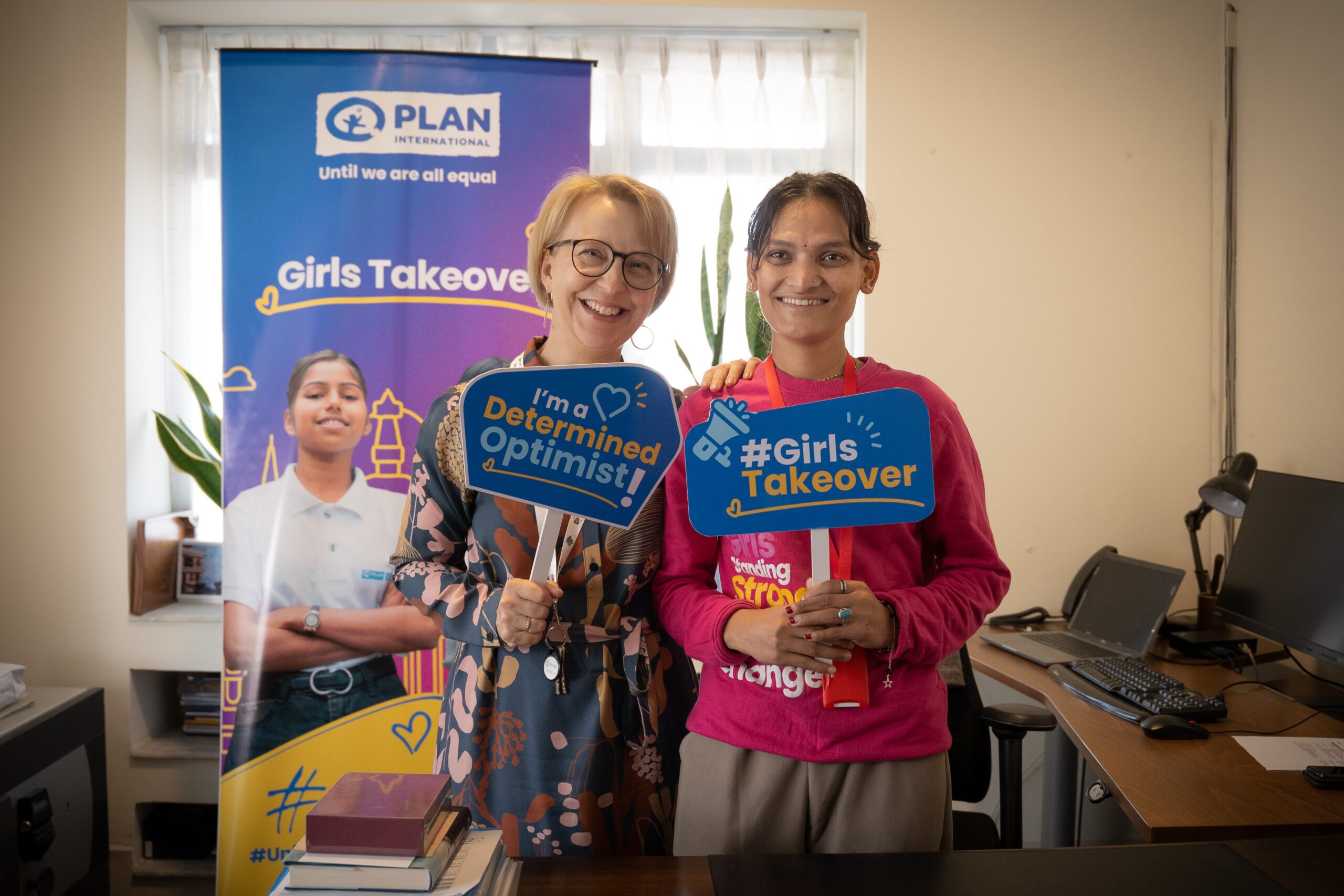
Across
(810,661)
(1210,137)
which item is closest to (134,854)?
(810,661)

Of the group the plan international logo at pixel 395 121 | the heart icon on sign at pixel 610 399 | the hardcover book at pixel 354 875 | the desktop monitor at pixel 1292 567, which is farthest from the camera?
the plan international logo at pixel 395 121

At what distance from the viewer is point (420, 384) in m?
2.38

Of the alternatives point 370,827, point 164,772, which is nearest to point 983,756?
point 370,827

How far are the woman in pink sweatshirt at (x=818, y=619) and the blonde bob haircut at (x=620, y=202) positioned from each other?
15 centimetres

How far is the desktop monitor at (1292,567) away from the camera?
5.91ft

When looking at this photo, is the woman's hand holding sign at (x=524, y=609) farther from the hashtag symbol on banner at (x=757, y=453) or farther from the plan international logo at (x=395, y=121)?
the plan international logo at (x=395, y=121)

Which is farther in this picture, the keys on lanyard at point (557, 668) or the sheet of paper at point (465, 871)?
the keys on lanyard at point (557, 668)

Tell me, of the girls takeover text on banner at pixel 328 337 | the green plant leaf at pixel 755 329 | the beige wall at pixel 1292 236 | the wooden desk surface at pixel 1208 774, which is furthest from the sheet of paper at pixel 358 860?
the beige wall at pixel 1292 236

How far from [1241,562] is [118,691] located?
11.0 ft

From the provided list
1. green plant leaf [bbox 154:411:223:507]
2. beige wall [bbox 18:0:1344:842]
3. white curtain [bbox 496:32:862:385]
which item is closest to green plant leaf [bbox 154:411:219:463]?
green plant leaf [bbox 154:411:223:507]

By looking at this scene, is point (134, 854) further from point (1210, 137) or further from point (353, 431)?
point (1210, 137)

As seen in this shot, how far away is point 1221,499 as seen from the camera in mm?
2152

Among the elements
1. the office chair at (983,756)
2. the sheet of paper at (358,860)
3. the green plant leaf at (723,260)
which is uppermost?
the green plant leaf at (723,260)

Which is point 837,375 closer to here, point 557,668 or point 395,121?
point 557,668
